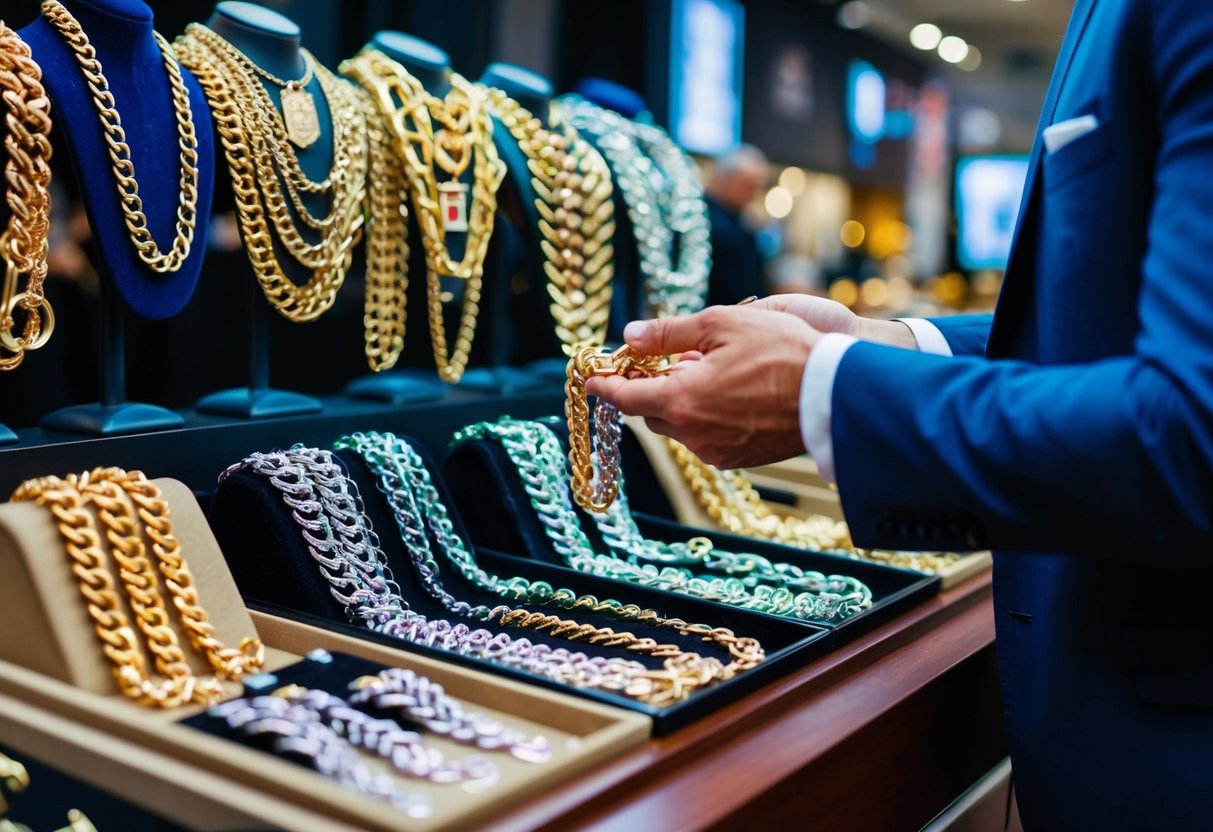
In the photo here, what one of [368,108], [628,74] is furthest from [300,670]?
[628,74]

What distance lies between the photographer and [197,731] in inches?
32.7

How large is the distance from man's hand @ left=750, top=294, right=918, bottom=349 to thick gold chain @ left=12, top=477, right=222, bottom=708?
0.63m

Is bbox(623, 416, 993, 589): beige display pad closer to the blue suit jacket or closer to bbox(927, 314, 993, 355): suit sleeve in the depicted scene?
bbox(927, 314, 993, 355): suit sleeve

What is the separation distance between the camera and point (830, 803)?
37.1 inches

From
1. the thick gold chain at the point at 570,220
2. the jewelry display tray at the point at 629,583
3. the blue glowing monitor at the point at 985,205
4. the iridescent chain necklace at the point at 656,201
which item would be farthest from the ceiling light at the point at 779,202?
the jewelry display tray at the point at 629,583

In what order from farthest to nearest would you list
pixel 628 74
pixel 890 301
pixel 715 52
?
1. pixel 890 301
2. pixel 715 52
3. pixel 628 74

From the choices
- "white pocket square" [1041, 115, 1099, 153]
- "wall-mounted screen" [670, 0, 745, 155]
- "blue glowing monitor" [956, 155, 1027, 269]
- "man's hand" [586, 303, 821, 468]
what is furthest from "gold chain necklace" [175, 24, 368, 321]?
"blue glowing monitor" [956, 155, 1027, 269]

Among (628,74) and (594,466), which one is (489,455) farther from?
(628,74)

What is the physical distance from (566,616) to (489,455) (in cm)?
31

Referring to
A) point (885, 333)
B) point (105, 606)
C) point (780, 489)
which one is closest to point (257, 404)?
point (105, 606)

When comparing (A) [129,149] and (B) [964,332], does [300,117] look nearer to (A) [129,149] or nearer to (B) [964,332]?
(A) [129,149]

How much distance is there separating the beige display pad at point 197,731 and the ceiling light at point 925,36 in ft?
27.0

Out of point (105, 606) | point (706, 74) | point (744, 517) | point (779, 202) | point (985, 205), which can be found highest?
point (706, 74)

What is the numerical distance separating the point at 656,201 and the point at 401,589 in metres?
0.96
